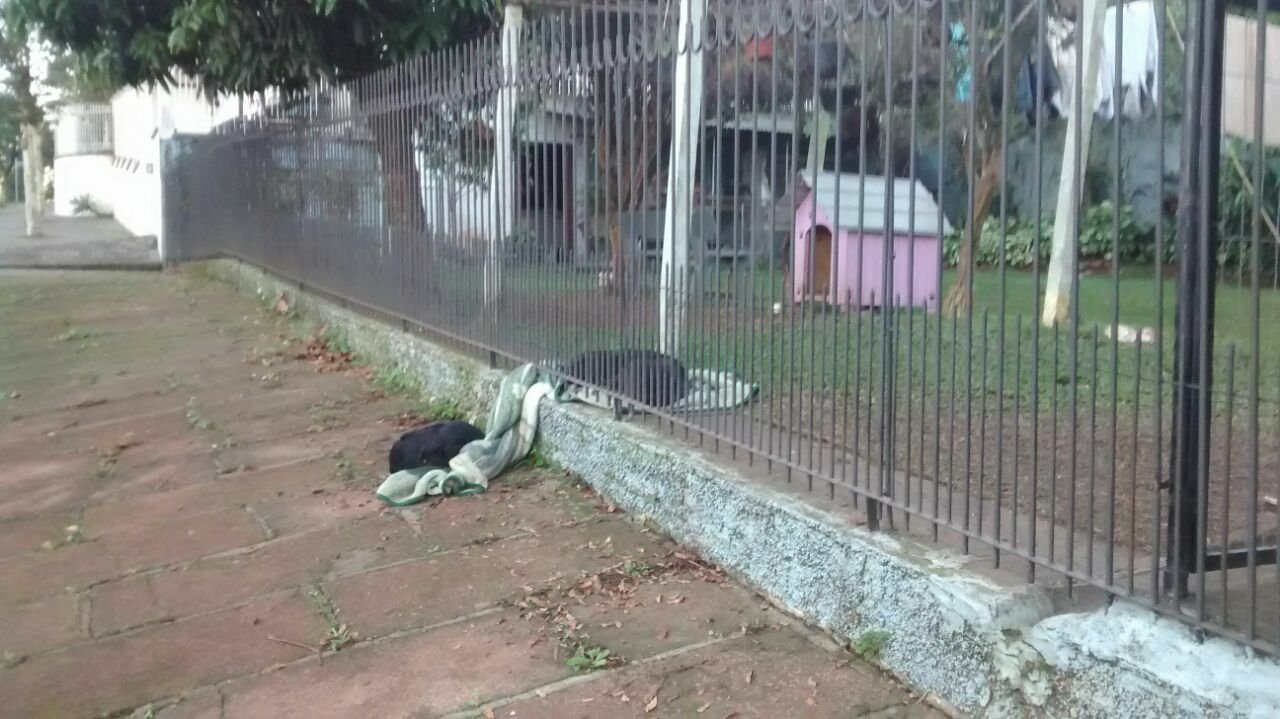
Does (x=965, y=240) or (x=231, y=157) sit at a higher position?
(x=231, y=157)

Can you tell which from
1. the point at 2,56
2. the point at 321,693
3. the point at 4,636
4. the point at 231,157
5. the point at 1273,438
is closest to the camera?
the point at 1273,438

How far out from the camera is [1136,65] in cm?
360

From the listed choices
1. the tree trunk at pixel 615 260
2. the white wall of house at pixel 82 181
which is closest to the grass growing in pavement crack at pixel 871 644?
the tree trunk at pixel 615 260

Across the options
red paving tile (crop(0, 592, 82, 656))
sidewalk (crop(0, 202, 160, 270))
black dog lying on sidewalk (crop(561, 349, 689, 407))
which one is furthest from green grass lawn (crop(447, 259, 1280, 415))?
sidewalk (crop(0, 202, 160, 270))

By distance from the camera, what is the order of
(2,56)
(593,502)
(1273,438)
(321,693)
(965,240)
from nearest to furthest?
1. (1273,438)
2. (965,240)
3. (321,693)
4. (593,502)
5. (2,56)

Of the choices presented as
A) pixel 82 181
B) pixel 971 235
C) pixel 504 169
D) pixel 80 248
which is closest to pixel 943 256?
pixel 971 235

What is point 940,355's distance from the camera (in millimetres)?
3736

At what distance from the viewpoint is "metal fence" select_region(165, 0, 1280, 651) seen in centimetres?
298

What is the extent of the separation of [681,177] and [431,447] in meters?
2.05

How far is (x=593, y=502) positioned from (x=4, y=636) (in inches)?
95.3

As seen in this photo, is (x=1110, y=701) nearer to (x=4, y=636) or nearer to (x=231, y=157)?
(x=4, y=636)

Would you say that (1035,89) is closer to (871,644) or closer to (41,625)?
(871,644)

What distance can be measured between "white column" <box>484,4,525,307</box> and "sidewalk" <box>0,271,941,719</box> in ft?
3.79

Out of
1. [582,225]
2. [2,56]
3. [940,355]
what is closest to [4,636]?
[582,225]
